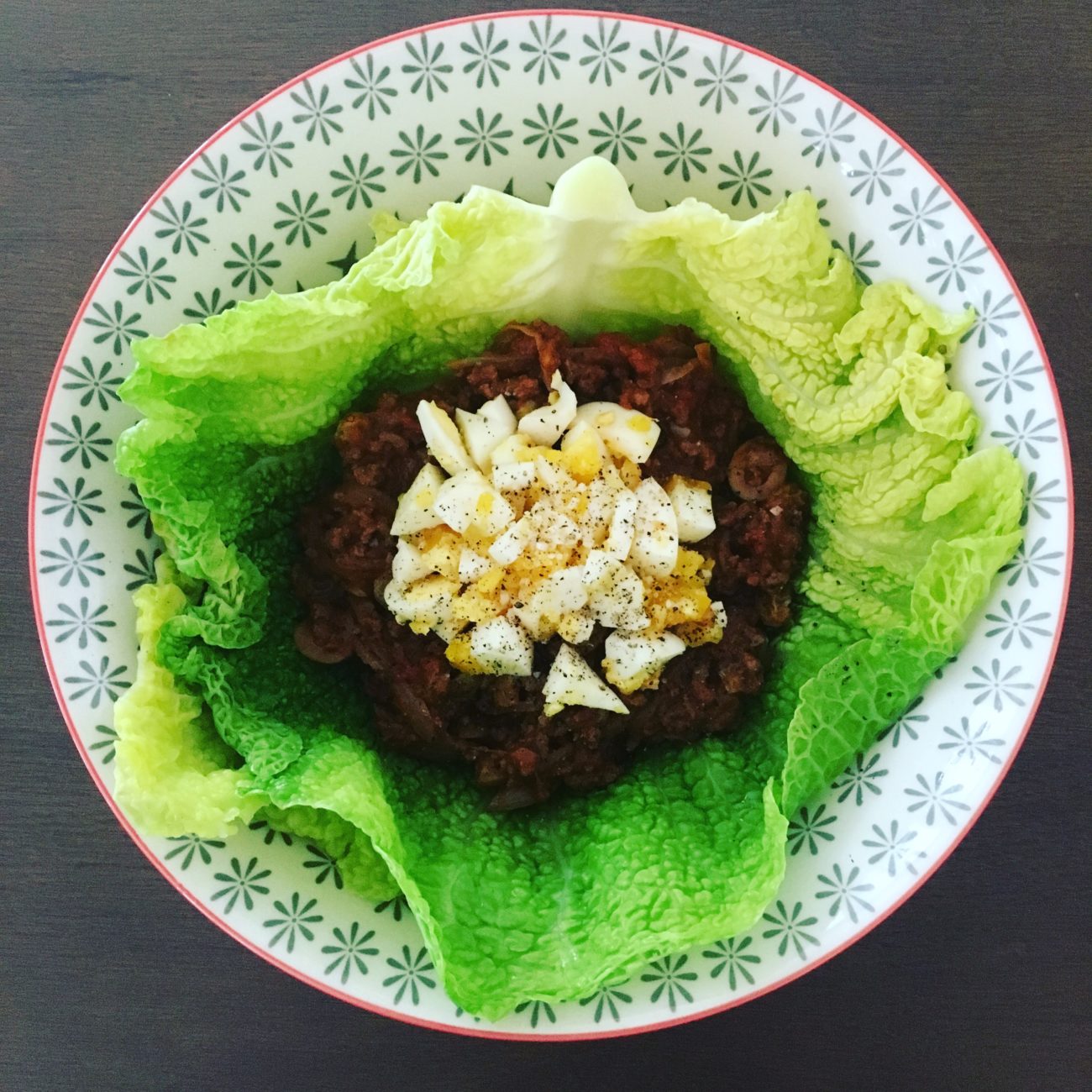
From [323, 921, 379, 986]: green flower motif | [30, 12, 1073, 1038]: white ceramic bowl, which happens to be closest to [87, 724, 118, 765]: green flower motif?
[30, 12, 1073, 1038]: white ceramic bowl

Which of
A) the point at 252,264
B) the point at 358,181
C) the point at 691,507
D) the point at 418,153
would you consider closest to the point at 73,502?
the point at 252,264

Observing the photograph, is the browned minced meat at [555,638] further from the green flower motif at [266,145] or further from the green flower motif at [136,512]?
the green flower motif at [266,145]

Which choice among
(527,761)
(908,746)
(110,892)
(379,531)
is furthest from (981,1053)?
(110,892)


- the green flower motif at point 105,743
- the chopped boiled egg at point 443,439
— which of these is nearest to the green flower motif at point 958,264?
the chopped boiled egg at point 443,439

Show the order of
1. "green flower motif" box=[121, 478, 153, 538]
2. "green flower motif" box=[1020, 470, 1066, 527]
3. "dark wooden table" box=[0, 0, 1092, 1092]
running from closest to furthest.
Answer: "green flower motif" box=[1020, 470, 1066, 527]
"green flower motif" box=[121, 478, 153, 538]
"dark wooden table" box=[0, 0, 1092, 1092]

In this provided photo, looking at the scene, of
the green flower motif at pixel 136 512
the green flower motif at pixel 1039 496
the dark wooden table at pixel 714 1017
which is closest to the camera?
the green flower motif at pixel 1039 496

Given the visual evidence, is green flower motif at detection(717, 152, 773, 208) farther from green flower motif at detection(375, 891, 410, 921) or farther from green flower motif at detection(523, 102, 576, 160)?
green flower motif at detection(375, 891, 410, 921)
